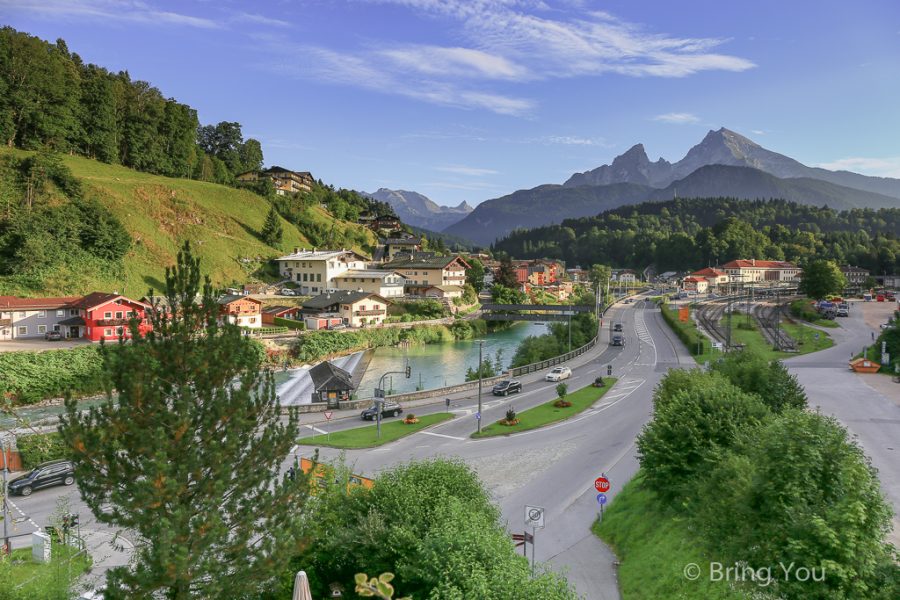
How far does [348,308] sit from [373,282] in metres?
15.2

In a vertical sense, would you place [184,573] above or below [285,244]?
below

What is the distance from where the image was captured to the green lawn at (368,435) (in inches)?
1053

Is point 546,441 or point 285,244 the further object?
point 285,244

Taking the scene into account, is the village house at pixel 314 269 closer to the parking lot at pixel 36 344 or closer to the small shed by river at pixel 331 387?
the parking lot at pixel 36 344

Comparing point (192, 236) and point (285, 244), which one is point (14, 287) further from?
point (285, 244)

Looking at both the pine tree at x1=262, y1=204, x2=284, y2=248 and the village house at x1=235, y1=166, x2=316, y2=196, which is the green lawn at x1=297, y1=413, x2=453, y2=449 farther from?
the village house at x1=235, y1=166, x2=316, y2=196

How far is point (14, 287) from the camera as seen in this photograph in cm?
5488

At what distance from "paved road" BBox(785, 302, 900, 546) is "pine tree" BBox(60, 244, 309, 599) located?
1493cm

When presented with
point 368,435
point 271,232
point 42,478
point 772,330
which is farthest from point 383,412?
point 271,232

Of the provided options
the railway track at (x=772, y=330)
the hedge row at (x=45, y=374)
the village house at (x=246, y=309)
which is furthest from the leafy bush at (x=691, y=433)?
the village house at (x=246, y=309)

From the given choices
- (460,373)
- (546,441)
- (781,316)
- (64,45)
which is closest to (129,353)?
(546,441)

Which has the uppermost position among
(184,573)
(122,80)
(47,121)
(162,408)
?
(122,80)

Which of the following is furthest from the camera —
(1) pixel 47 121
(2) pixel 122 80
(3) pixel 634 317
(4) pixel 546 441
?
(2) pixel 122 80

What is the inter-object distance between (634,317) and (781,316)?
20.0m
